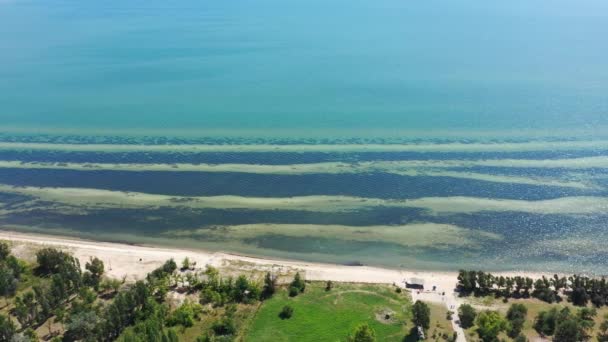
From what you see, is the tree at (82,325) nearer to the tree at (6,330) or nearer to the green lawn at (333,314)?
the tree at (6,330)

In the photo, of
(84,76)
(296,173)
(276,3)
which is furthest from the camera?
(276,3)

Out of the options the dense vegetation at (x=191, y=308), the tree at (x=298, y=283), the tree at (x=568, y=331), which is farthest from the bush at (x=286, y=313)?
the tree at (x=568, y=331)

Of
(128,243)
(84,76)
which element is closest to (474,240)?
(128,243)

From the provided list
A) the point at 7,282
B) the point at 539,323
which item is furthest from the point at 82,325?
the point at 539,323

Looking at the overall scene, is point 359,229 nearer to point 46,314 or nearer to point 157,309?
point 157,309

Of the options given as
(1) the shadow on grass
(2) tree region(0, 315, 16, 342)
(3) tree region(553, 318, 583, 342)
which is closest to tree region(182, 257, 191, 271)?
(2) tree region(0, 315, 16, 342)

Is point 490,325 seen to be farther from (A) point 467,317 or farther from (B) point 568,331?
(B) point 568,331

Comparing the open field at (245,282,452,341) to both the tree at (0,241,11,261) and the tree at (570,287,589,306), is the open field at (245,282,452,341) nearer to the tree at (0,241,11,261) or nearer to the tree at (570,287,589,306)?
the tree at (570,287,589,306)
